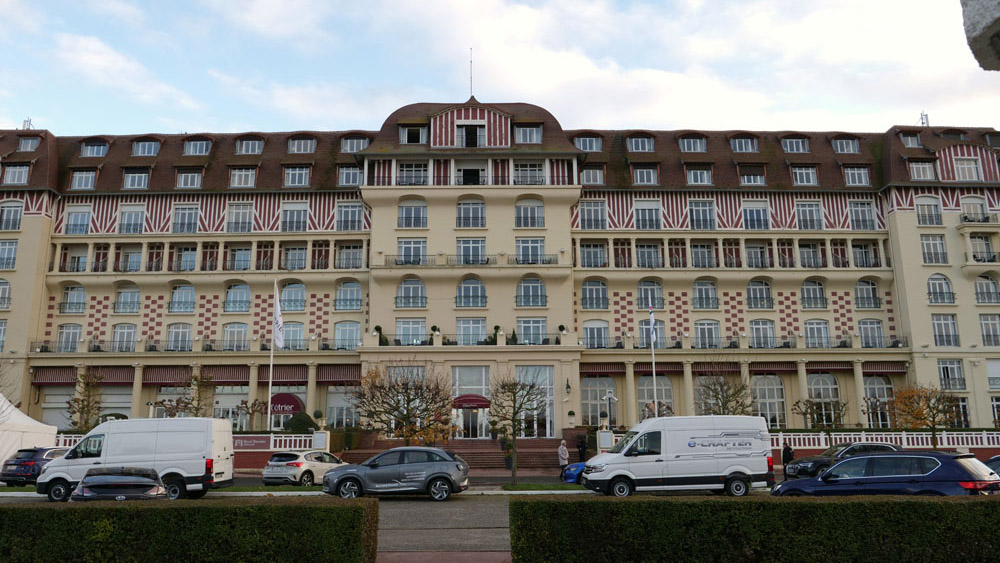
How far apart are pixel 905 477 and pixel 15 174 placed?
52.5 metres

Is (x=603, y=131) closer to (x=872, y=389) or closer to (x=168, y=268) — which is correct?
(x=872, y=389)

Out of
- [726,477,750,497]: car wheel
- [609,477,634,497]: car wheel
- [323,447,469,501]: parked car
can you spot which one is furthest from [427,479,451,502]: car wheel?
[726,477,750,497]: car wheel

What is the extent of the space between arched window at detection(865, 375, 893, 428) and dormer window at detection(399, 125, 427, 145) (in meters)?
31.5

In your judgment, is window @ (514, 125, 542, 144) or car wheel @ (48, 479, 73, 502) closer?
car wheel @ (48, 479, 73, 502)

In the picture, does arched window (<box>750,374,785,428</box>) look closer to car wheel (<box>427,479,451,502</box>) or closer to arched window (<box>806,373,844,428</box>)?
arched window (<box>806,373,844,428</box>)

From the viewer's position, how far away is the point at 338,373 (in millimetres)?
46875

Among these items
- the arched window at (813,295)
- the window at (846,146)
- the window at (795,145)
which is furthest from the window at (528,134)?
the window at (846,146)

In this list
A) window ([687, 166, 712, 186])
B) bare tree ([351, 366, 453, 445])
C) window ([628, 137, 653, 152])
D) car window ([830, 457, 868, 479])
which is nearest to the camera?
car window ([830, 457, 868, 479])

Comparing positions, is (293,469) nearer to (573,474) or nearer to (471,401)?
(573,474)

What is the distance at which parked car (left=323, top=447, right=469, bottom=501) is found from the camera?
818 inches

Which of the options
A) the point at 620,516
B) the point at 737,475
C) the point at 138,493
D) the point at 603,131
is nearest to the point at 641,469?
the point at 737,475

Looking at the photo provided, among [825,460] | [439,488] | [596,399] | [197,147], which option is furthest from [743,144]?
[439,488]

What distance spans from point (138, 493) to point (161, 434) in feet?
24.1

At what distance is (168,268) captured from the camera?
48.8 m
